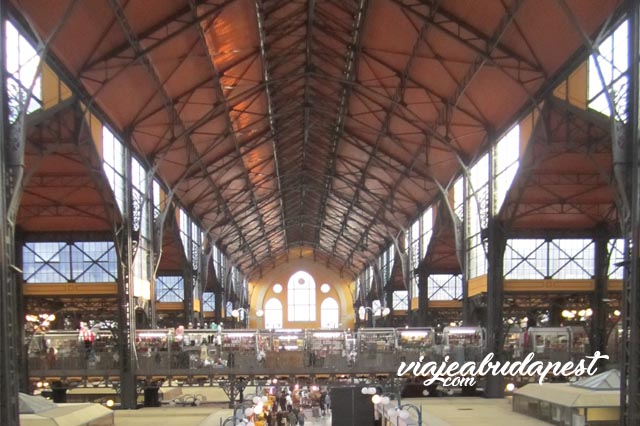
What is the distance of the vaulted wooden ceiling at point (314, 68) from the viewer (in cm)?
2755

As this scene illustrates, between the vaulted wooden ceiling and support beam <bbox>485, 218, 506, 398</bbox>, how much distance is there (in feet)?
16.2

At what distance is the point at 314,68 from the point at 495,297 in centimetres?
1496

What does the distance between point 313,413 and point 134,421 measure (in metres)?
18.6

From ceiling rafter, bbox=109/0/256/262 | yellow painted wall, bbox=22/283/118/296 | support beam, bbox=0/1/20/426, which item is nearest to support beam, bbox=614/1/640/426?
support beam, bbox=0/1/20/426

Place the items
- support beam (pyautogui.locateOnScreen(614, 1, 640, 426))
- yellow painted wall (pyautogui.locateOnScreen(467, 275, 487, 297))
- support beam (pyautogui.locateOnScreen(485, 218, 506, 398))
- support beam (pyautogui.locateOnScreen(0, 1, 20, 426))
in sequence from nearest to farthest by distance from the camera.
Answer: support beam (pyautogui.locateOnScreen(0, 1, 20, 426)) < support beam (pyautogui.locateOnScreen(614, 1, 640, 426)) < support beam (pyautogui.locateOnScreen(485, 218, 506, 398)) < yellow painted wall (pyautogui.locateOnScreen(467, 275, 487, 297))

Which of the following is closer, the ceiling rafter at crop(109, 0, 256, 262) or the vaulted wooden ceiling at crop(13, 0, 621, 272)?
the ceiling rafter at crop(109, 0, 256, 262)

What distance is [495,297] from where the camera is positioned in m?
37.1

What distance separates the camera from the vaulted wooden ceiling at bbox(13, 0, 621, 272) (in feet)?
90.4

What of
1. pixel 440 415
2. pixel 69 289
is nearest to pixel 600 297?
pixel 440 415

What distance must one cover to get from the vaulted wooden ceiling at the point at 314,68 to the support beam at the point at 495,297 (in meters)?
4.95

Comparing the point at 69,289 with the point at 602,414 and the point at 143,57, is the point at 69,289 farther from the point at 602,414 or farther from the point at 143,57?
the point at 602,414

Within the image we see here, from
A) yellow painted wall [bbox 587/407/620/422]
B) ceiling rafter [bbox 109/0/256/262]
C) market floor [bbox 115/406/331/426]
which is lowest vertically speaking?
market floor [bbox 115/406/331/426]

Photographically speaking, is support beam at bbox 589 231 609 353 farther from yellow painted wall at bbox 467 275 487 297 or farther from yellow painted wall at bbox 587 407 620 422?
yellow painted wall at bbox 587 407 620 422

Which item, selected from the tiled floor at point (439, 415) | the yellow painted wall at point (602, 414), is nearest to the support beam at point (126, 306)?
the tiled floor at point (439, 415)
